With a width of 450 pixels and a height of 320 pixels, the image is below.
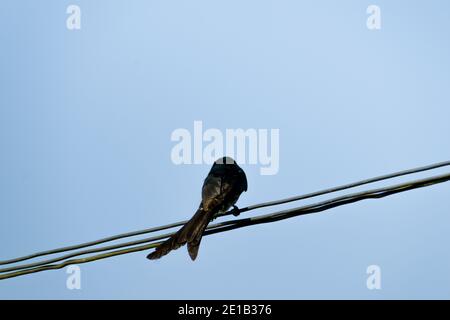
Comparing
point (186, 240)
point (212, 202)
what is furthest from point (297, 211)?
point (212, 202)

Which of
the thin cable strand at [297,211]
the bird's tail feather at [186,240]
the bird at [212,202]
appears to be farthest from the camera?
the bird at [212,202]

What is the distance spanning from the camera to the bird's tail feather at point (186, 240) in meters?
6.03

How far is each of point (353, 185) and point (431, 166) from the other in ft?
2.23

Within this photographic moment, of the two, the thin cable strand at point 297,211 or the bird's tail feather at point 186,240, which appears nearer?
the thin cable strand at point 297,211

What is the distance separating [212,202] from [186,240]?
140cm

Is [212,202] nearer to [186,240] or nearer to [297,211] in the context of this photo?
[186,240]

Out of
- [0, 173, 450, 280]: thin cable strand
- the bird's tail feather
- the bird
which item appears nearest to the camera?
[0, 173, 450, 280]: thin cable strand

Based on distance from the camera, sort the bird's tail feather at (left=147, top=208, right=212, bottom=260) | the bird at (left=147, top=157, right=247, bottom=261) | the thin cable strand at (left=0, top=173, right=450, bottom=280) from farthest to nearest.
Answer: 1. the bird at (left=147, top=157, right=247, bottom=261)
2. the bird's tail feather at (left=147, top=208, right=212, bottom=260)
3. the thin cable strand at (left=0, top=173, right=450, bottom=280)

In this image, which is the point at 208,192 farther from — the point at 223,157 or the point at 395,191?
the point at 395,191

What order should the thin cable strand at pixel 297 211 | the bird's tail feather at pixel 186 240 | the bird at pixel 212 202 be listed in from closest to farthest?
the thin cable strand at pixel 297 211 < the bird's tail feather at pixel 186 240 < the bird at pixel 212 202

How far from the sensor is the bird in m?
6.20

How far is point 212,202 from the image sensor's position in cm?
759

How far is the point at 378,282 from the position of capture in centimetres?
1182
